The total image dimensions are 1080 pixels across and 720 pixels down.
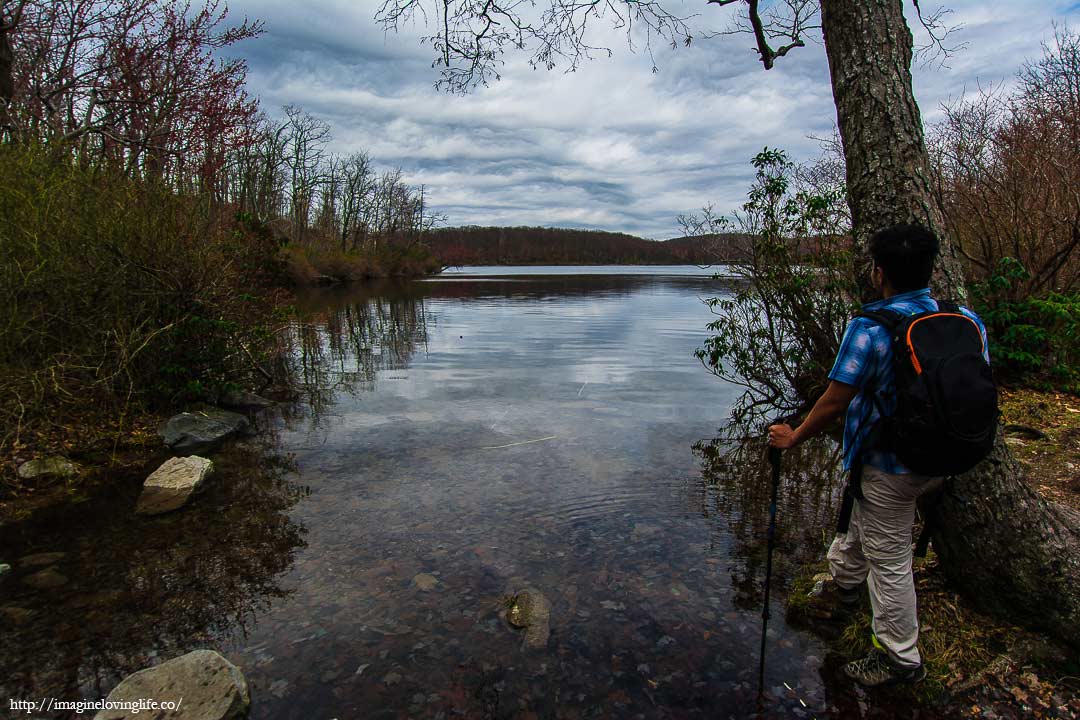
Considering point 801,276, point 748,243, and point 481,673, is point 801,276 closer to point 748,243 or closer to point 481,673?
point 748,243

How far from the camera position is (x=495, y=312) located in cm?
2606

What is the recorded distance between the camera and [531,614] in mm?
3951

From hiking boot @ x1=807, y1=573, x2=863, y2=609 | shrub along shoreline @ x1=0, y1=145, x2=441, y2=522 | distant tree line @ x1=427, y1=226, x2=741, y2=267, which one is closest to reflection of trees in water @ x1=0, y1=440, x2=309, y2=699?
shrub along shoreline @ x1=0, y1=145, x2=441, y2=522

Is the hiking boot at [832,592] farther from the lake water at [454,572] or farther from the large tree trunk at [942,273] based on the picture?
the large tree trunk at [942,273]

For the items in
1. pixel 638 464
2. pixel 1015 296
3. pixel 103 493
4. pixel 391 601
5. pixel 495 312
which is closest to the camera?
pixel 391 601

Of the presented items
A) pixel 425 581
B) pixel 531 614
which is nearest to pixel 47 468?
pixel 425 581

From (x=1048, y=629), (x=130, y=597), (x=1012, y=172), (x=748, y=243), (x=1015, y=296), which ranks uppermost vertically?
(x=1012, y=172)

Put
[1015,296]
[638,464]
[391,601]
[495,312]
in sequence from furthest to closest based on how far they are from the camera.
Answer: [495,312] → [1015,296] → [638,464] → [391,601]

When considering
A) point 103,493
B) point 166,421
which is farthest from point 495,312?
point 103,493

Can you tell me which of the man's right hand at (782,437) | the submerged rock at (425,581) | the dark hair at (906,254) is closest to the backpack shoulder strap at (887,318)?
the dark hair at (906,254)

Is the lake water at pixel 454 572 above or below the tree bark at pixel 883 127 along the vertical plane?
below

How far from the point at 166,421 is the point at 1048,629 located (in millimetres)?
9201

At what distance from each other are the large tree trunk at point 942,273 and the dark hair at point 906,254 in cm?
77

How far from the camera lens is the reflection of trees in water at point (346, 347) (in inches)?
449
